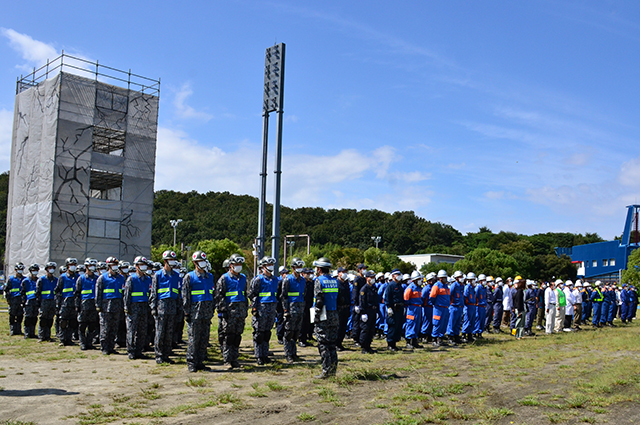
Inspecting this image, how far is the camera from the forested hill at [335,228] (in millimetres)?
92562

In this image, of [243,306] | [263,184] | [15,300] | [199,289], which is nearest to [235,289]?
[243,306]

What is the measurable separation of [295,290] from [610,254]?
78.7 metres

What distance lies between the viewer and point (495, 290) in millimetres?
20078

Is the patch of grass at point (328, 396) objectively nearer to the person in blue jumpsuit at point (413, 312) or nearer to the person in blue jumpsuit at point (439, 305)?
the person in blue jumpsuit at point (413, 312)

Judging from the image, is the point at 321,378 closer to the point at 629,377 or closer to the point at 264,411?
the point at 264,411

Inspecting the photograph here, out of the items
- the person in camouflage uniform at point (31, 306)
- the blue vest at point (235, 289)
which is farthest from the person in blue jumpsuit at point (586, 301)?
the person in camouflage uniform at point (31, 306)

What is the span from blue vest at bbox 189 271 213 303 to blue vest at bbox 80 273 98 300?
15.4 feet

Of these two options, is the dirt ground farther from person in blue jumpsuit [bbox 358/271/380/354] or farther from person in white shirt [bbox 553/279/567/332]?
person in white shirt [bbox 553/279/567/332]

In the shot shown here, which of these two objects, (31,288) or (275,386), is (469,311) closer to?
(275,386)

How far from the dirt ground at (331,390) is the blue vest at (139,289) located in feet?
4.33

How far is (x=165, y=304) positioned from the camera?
433 inches

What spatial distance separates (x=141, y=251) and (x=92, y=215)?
11.9 ft

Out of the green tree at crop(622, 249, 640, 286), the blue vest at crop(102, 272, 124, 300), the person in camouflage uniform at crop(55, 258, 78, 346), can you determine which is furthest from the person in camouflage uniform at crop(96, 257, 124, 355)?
the green tree at crop(622, 249, 640, 286)

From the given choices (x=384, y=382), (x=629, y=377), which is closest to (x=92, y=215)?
(x=384, y=382)
